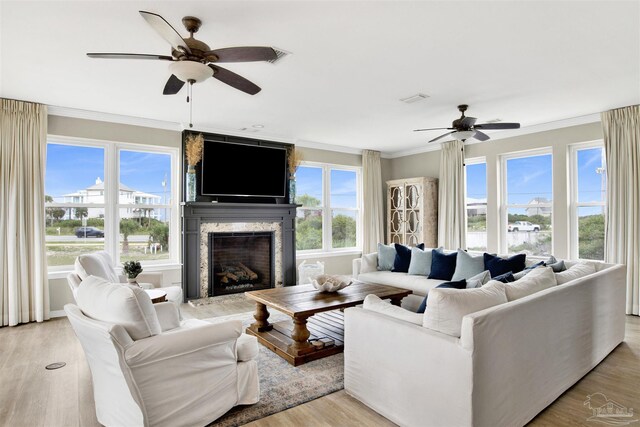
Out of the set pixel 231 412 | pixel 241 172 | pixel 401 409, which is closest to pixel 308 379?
pixel 231 412

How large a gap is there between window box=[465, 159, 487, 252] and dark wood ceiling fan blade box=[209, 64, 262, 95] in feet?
15.7

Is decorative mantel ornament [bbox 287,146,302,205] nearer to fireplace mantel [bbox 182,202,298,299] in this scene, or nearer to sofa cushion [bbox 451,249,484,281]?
fireplace mantel [bbox 182,202,298,299]

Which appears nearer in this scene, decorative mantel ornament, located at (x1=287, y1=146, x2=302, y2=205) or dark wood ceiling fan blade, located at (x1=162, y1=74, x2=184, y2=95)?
dark wood ceiling fan blade, located at (x1=162, y1=74, x2=184, y2=95)

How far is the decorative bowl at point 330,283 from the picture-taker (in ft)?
12.3

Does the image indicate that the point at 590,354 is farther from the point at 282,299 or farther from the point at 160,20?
the point at 160,20

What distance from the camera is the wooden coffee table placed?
3.15 m

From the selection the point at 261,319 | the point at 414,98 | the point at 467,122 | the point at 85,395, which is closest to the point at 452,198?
the point at 467,122

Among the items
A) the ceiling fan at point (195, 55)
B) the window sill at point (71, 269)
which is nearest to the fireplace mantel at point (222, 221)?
the window sill at point (71, 269)

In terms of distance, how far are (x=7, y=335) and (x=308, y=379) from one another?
3.42 m

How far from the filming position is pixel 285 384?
273 centimetres

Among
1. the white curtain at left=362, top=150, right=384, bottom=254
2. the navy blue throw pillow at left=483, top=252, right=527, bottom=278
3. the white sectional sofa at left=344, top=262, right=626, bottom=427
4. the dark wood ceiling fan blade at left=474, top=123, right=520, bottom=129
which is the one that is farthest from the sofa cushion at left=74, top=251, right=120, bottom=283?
the white curtain at left=362, top=150, right=384, bottom=254

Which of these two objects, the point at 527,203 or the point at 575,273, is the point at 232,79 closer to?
the point at 575,273

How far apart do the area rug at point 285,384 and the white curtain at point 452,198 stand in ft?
13.1

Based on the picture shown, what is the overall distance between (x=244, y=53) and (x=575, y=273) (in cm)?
313
